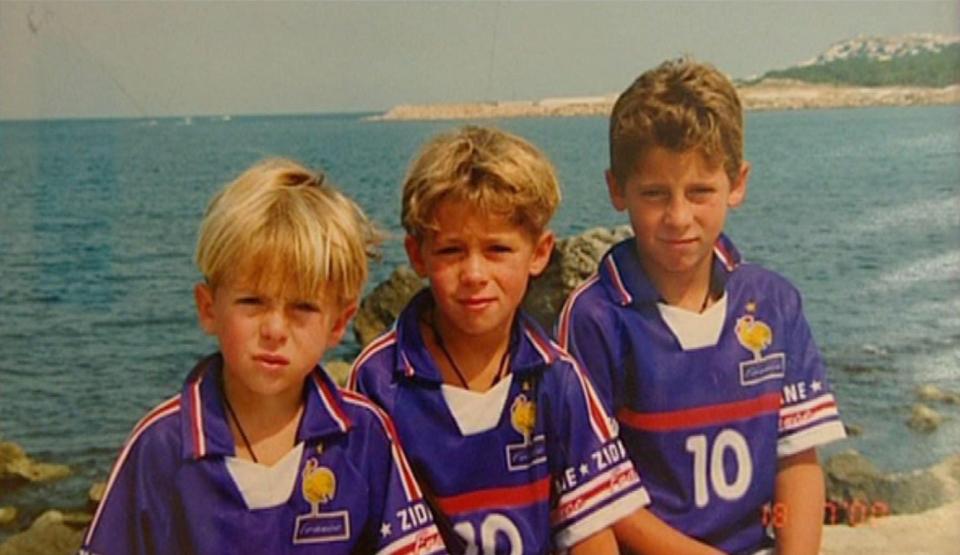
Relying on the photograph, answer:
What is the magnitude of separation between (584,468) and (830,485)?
60 centimetres

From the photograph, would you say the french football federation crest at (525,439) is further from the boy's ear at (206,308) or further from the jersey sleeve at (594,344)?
the boy's ear at (206,308)

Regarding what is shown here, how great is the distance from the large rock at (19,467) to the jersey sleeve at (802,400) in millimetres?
1482

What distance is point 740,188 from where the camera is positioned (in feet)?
8.77

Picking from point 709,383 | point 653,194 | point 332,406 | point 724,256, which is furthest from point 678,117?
point 332,406

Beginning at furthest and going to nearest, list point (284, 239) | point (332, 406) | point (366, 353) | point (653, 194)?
point (653, 194) < point (366, 353) < point (332, 406) < point (284, 239)

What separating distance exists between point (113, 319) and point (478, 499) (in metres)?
0.82

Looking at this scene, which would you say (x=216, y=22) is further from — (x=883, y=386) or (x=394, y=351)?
(x=883, y=386)

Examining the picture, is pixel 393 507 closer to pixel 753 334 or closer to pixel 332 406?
pixel 332 406

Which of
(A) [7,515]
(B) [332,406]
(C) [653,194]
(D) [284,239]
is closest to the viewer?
(D) [284,239]

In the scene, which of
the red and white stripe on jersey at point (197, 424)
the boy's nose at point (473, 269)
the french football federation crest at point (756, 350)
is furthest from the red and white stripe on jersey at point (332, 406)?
the french football federation crest at point (756, 350)

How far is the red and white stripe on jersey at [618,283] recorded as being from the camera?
104 inches

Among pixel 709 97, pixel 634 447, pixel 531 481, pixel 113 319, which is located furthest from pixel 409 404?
pixel 709 97

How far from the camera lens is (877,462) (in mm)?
2834

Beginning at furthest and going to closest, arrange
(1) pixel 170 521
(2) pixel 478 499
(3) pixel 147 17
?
(3) pixel 147 17 → (2) pixel 478 499 → (1) pixel 170 521
